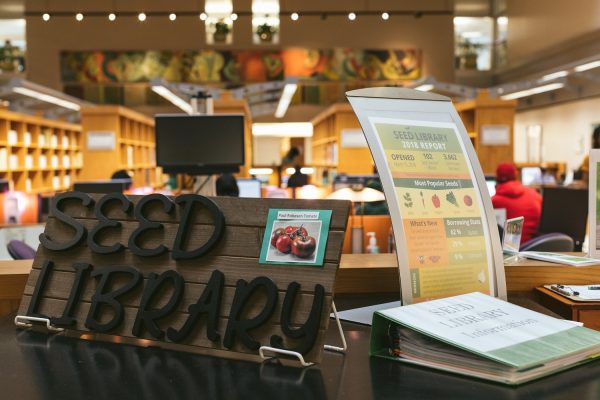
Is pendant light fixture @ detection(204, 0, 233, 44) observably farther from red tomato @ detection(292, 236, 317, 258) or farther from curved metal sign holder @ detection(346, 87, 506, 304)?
red tomato @ detection(292, 236, 317, 258)

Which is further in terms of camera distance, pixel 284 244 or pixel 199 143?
pixel 199 143

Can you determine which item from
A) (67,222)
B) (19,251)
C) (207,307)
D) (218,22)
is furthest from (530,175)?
(207,307)

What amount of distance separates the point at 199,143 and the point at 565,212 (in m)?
2.68

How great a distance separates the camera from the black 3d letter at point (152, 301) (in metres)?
1.48

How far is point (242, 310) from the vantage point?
55.5 inches

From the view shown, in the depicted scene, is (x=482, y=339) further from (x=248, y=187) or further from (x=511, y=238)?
(x=248, y=187)

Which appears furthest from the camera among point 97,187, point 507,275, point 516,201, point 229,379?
point 97,187

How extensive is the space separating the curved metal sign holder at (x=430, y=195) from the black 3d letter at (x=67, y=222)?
2.25 feet

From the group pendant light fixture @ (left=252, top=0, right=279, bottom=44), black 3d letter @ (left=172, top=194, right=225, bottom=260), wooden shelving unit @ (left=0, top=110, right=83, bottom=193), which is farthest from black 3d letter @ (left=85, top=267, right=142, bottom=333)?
pendant light fixture @ (left=252, top=0, right=279, bottom=44)

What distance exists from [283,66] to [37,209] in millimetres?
13403

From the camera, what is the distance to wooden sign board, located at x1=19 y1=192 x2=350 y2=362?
1.37 metres

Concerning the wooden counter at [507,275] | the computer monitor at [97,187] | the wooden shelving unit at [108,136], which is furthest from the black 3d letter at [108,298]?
the wooden shelving unit at [108,136]

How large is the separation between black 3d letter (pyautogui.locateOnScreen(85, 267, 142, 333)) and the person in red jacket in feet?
15.9

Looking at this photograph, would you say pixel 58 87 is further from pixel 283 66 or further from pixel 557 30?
pixel 557 30
